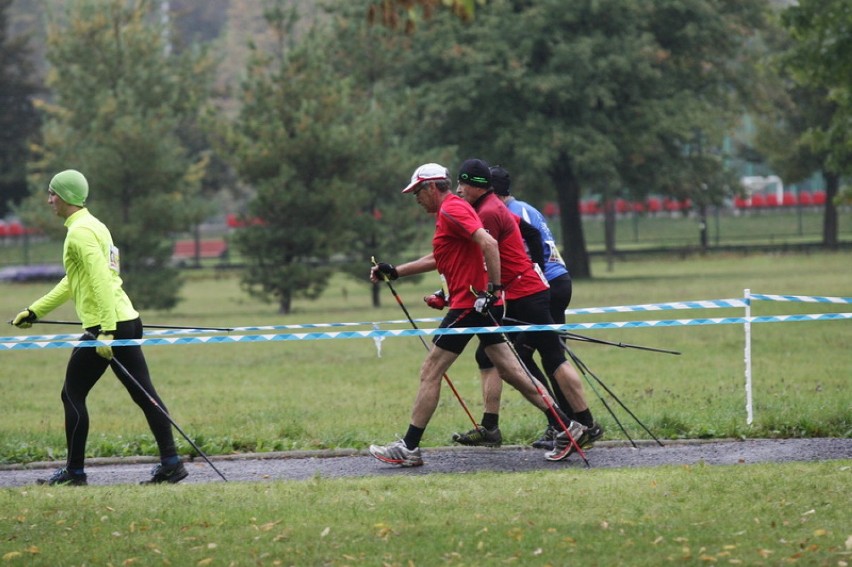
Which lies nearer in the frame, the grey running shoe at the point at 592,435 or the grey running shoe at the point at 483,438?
the grey running shoe at the point at 592,435

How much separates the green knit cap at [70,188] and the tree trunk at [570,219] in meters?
35.5

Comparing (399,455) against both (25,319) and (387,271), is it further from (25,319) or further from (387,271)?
(25,319)

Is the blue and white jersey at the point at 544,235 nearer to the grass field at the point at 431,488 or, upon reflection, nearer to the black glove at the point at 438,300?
the black glove at the point at 438,300

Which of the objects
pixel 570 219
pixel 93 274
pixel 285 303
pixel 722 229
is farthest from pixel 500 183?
pixel 722 229

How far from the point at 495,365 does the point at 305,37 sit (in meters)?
24.1

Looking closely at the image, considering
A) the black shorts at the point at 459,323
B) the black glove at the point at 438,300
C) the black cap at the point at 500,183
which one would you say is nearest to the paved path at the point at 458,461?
the black shorts at the point at 459,323

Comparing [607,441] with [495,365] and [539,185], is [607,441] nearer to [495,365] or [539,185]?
[495,365]

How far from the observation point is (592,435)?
29.5 ft

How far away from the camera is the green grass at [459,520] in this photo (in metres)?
6.06

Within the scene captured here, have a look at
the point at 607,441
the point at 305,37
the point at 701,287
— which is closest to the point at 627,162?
the point at 701,287

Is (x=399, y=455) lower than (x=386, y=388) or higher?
higher

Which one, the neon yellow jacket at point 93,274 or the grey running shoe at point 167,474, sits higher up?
the neon yellow jacket at point 93,274

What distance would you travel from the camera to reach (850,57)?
22484mm

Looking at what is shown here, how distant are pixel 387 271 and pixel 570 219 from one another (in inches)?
1374
